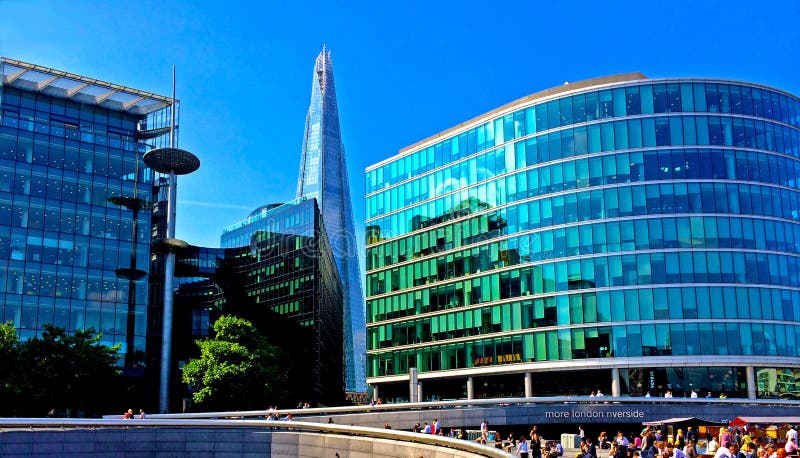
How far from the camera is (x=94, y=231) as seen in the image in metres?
82.2

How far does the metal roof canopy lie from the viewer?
287ft

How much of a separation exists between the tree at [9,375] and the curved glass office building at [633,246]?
99.6ft

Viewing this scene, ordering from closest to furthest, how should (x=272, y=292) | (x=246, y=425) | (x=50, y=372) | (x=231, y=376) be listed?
(x=246, y=425) < (x=50, y=372) < (x=231, y=376) < (x=272, y=292)

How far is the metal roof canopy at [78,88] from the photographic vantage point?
87375 millimetres

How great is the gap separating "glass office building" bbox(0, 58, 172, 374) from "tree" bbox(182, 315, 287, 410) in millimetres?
17700

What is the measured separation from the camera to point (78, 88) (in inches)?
3620

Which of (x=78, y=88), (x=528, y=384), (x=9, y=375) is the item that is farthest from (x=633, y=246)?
(x=78, y=88)

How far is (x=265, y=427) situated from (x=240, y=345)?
3248 cm

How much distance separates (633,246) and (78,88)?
210 feet

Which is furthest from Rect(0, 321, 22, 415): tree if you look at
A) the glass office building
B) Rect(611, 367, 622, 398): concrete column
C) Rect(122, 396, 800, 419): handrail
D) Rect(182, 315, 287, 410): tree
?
Rect(611, 367, 622, 398): concrete column

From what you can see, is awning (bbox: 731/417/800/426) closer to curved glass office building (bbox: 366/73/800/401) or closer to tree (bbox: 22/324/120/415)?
curved glass office building (bbox: 366/73/800/401)

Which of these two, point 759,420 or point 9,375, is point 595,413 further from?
point 9,375

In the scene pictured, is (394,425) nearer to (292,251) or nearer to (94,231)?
(94,231)

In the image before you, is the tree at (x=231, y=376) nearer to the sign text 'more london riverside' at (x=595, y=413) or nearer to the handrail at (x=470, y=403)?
the handrail at (x=470, y=403)
